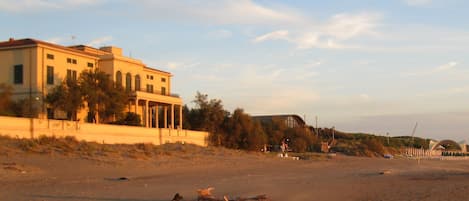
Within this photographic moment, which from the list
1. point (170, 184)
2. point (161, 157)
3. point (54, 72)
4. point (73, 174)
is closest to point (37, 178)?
point (73, 174)

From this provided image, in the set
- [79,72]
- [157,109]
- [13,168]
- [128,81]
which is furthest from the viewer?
[157,109]

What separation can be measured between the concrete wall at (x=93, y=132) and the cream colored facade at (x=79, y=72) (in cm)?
493

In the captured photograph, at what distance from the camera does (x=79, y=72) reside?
56.2 m

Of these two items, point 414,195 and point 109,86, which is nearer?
point 414,195

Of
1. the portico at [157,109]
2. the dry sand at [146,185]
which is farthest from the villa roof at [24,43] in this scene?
the dry sand at [146,185]

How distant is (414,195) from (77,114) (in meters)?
38.3

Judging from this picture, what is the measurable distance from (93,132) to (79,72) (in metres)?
11.5

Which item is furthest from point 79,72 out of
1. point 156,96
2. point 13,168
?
point 13,168

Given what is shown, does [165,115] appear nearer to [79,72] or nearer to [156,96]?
[156,96]

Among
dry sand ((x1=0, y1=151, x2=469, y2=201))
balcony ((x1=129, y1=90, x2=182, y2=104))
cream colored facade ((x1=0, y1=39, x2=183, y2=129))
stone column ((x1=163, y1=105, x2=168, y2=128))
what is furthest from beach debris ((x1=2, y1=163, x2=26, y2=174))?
stone column ((x1=163, y1=105, x2=168, y2=128))

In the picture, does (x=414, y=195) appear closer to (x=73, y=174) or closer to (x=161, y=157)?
(x=73, y=174)

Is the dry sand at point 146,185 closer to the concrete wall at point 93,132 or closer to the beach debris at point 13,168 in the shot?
the beach debris at point 13,168

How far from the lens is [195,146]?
57.4m

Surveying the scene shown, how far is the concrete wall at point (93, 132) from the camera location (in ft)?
131
